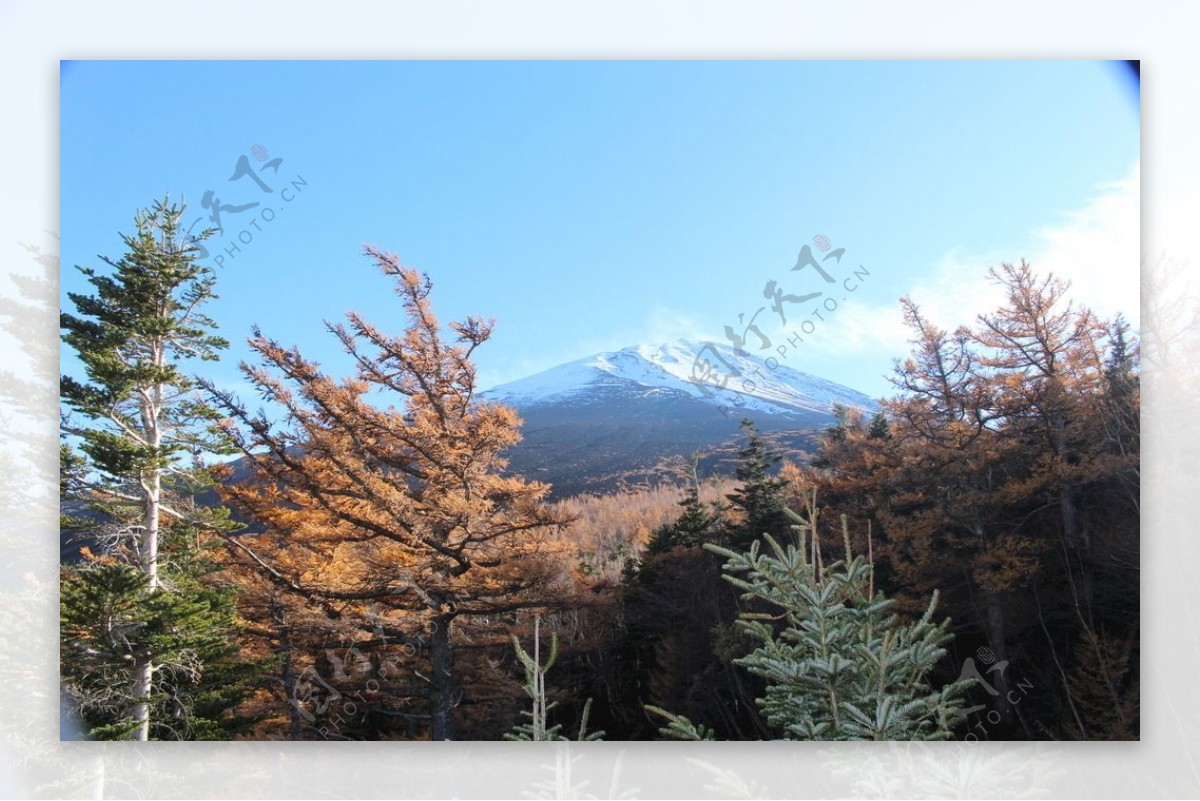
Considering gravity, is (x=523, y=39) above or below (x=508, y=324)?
above

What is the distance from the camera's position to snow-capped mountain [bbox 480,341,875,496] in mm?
3773

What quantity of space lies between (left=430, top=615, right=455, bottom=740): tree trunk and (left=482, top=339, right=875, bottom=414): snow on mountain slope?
3.44ft

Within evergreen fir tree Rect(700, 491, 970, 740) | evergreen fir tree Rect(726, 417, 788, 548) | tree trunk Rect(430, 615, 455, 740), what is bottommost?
tree trunk Rect(430, 615, 455, 740)

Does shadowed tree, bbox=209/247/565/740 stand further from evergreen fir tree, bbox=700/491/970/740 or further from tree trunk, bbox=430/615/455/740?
evergreen fir tree, bbox=700/491/970/740

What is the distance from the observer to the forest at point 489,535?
144 inches

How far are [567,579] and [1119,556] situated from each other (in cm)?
230

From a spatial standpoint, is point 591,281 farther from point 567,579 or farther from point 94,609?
point 94,609

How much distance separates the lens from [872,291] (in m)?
3.77

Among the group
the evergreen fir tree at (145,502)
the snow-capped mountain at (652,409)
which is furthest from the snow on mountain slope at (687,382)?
the evergreen fir tree at (145,502)

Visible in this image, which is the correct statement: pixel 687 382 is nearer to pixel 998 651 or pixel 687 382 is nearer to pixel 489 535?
pixel 489 535

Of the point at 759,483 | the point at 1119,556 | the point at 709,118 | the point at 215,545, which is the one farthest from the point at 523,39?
the point at 1119,556

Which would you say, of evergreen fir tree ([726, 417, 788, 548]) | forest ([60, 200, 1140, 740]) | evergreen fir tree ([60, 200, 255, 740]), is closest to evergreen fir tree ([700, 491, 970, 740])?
forest ([60, 200, 1140, 740])

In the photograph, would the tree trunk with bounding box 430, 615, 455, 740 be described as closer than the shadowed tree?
Yes

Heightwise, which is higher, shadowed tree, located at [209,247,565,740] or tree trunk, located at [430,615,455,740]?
shadowed tree, located at [209,247,565,740]
